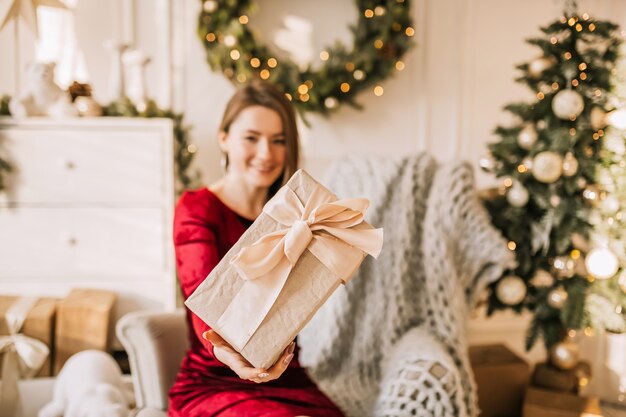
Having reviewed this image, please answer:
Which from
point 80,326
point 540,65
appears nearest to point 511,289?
point 540,65

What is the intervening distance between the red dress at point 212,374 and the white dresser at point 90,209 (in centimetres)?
91

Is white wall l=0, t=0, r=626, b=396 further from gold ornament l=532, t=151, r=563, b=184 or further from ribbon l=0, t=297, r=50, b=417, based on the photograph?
ribbon l=0, t=297, r=50, b=417

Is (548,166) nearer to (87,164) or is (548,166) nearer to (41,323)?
(87,164)

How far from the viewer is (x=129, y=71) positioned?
275 cm

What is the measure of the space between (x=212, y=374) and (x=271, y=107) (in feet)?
2.43

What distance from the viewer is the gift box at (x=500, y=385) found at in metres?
2.31

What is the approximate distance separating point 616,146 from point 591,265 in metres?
0.50

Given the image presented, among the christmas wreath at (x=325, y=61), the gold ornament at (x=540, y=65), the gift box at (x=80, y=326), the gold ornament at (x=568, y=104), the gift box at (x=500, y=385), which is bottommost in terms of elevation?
the gift box at (x=500, y=385)

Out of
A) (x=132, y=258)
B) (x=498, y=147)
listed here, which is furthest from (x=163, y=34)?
(x=498, y=147)

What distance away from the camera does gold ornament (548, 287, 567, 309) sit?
6.89 ft

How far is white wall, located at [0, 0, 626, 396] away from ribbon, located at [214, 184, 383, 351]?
2.01 meters

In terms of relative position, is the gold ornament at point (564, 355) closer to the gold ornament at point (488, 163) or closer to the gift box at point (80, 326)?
the gold ornament at point (488, 163)

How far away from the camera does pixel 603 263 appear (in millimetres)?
2006

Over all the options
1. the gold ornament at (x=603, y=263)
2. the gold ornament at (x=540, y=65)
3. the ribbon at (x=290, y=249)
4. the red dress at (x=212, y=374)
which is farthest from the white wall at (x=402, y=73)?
the ribbon at (x=290, y=249)
